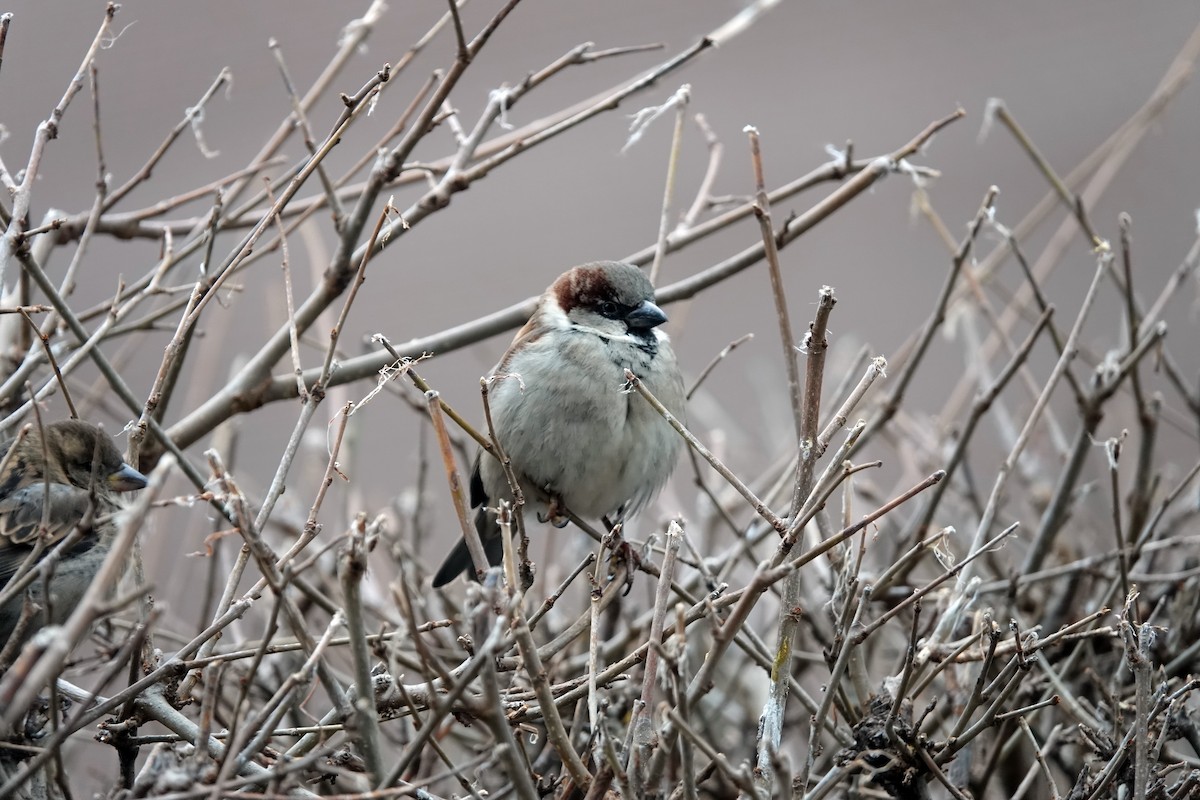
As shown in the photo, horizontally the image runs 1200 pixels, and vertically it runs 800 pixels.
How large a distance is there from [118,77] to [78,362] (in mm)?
6659

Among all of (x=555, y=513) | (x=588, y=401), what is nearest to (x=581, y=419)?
(x=588, y=401)

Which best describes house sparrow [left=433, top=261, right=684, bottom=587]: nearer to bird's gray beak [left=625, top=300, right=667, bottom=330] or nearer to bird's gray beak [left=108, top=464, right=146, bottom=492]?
bird's gray beak [left=625, top=300, right=667, bottom=330]

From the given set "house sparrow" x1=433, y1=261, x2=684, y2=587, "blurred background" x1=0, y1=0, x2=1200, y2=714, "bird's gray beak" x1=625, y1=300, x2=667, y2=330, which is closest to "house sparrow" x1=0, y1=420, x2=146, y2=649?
"house sparrow" x1=433, y1=261, x2=684, y2=587

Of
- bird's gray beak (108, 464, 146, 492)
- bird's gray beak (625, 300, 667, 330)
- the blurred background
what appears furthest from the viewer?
the blurred background

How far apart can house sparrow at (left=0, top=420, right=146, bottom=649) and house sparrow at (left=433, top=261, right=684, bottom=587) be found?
0.76 m

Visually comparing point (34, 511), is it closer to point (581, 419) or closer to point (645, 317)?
point (581, 419)

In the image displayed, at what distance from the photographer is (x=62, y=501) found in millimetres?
2303

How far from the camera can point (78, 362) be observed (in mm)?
1676

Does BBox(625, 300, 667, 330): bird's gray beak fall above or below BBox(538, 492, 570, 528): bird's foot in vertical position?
above

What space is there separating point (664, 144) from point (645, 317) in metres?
5.14

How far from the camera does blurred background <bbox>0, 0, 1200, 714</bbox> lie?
6.43m

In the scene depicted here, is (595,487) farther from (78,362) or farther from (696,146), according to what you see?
(696,146)

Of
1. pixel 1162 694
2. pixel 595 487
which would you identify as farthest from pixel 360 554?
pixel 595 487

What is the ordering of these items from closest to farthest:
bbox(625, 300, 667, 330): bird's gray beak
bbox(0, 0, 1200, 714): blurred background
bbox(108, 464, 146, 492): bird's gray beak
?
bbox(108, 464, 146, 492): bird's gray beak, bbox(625, 300, 667, 330): bird's gray beak, bbox(0, 0, 1200, 714): blurred background
